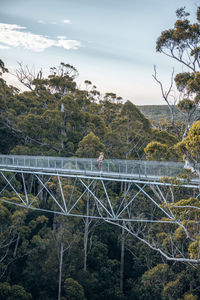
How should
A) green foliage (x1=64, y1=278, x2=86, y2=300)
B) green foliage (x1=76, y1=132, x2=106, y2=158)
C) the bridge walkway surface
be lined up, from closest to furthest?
1. the bridge walkway surface
2. green foliage (x1=64, y1=278, x2=86, y2=300)
3. green foliage (x1=76, y1=132, x2=106, y2=158)

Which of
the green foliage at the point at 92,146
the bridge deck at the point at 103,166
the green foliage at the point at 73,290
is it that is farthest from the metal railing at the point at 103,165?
the green foliage at the point at 73,290

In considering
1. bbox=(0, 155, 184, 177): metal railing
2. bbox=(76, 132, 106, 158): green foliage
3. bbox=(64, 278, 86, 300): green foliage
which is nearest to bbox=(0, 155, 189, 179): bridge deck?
bbox=(0, 155, 184, 177): metal railing

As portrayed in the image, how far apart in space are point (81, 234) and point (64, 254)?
1789mm

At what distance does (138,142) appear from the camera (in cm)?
2444

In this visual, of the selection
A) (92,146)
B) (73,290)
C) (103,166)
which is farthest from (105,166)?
(73,290)

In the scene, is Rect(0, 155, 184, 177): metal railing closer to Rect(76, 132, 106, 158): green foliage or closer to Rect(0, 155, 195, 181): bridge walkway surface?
Rect(0, 155, 195, 181): bridge walkway surface

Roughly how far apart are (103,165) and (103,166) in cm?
4

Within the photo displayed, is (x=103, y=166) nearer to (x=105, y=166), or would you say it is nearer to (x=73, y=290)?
(x=105, y=166)

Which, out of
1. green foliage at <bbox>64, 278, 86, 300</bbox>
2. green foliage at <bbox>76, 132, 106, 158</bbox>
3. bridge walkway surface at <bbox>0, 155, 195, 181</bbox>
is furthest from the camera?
green foliage at <bbox>76, 132, 106, 158</bbox>

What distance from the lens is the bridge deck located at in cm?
1239

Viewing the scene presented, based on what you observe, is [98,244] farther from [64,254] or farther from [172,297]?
[172,297]

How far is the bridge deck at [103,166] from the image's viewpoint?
12.4 metres

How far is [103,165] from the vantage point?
13.9 m

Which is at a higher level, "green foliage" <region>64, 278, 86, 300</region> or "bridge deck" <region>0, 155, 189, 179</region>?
"bridge deck" <region>0, 155, 189, 179</region>
